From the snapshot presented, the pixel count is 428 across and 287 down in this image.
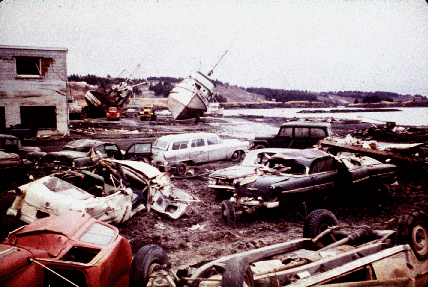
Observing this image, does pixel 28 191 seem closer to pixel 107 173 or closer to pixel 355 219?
pixel 107 173

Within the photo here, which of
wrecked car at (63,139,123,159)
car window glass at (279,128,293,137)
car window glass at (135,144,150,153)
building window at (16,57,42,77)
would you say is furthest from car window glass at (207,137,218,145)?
building window at (16,57,42,77)

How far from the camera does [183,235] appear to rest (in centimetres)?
705

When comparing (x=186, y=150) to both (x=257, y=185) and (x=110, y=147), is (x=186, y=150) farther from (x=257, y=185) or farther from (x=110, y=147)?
(x=257, y=185)

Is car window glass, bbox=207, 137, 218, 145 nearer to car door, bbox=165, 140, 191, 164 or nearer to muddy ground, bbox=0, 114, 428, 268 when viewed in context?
car door, bbox=165, 140, 191, 164

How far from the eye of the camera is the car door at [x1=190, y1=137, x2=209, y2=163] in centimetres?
1299

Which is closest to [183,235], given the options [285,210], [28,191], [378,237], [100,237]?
[285,210]

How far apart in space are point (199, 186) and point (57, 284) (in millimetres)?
7787

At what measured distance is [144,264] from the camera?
4.04 meters

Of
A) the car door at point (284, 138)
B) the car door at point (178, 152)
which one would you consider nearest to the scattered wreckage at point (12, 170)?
the car door at point (178, 152)

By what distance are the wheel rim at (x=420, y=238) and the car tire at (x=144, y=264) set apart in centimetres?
375

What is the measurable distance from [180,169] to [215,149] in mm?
2200

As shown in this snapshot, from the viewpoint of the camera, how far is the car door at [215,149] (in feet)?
45.0

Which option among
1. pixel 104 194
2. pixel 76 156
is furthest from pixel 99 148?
pixel 104 194

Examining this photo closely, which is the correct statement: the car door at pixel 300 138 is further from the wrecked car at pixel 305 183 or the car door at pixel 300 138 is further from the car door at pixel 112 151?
the car door at pixel 112 151
